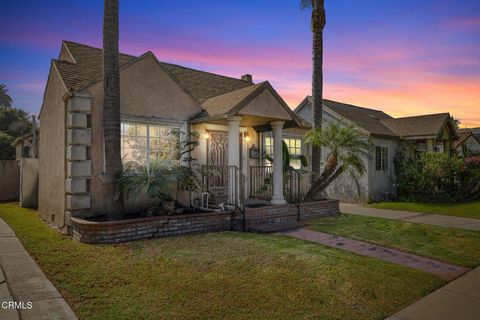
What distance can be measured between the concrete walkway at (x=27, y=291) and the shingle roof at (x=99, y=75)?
13.5 ft

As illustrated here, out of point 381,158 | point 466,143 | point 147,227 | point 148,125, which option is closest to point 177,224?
point 147,227

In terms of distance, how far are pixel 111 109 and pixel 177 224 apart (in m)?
3.10

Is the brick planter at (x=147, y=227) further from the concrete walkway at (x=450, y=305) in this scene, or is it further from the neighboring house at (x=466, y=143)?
the neighboring house at (x=466, y=143)

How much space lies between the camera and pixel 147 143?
8.69 meters

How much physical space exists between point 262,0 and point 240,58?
346 centimetres

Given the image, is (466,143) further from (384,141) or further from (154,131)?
(154,131)

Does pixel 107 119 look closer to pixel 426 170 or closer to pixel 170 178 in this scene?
pixel 170 178

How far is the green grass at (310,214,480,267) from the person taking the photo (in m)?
6.32

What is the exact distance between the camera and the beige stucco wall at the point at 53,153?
8211 mm

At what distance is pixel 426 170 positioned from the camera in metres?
15.5

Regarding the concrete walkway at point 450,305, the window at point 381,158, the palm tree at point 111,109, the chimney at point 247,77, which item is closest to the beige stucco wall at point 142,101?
the palm tree at point 111,109

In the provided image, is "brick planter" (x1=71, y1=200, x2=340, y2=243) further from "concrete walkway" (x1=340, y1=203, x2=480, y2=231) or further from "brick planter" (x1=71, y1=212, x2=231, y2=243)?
"concrete walkway" (x1=340, y1=203, x2=480, y2=231)

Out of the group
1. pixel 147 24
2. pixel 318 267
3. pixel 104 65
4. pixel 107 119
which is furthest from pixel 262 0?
pixel 318 267

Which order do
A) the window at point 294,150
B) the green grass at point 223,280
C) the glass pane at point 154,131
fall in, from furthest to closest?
the window at point 294,150 → the glass pane at point 154,131 → the green grass at point 223,280
